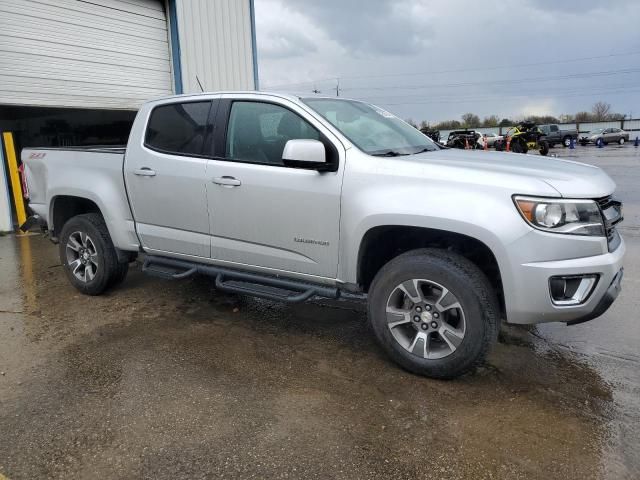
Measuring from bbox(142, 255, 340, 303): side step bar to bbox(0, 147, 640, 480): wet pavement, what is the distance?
0.44m

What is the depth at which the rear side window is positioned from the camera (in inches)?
175

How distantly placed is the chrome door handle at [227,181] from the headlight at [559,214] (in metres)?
2.02

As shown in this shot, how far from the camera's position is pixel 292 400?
328 centimetres

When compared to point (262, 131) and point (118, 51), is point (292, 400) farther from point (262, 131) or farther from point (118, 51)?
point (118, 51)

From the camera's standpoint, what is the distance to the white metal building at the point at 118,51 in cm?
918

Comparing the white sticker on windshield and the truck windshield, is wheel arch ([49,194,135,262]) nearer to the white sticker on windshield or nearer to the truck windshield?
the truck windshield

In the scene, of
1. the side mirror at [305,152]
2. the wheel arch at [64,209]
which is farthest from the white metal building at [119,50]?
the side mirror at [305,152]

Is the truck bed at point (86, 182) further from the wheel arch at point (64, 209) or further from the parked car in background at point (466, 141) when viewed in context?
the parked car in background at point (466, 141)

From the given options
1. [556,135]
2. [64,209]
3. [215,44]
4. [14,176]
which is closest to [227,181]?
[64,209]

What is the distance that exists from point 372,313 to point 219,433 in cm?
126

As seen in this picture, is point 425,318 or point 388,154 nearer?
point 425,318

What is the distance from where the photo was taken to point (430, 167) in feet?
11.1

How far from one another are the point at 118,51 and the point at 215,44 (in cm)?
240

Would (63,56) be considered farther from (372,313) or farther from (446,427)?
(446,427)
